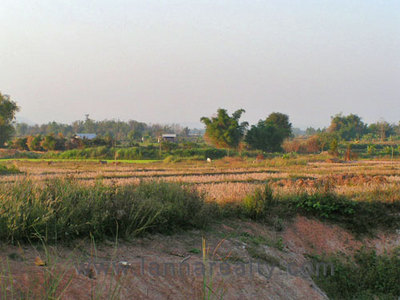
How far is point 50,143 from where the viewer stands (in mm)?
53031

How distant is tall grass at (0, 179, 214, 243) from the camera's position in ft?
16.9

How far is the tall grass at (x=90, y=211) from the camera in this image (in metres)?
5.16

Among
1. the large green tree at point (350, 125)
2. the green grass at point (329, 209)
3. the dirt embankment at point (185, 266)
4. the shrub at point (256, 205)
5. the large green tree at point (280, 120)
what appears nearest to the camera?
the dirt embankment at point (185, 266)

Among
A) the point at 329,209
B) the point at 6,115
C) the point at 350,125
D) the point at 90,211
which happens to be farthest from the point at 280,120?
the point at 90,211

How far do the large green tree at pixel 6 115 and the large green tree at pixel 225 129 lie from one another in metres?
27.3

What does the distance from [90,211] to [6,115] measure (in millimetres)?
54048

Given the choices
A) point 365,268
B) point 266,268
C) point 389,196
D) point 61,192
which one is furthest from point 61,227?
point 389,196

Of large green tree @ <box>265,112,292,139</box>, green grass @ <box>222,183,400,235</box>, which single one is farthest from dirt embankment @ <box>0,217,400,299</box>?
large green tree @ <box>265,112,292,139</box>

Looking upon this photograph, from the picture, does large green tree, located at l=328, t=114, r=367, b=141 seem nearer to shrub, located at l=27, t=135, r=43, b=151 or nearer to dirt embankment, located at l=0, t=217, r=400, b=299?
shrub, located at l=27, t=135, r=43, b=151

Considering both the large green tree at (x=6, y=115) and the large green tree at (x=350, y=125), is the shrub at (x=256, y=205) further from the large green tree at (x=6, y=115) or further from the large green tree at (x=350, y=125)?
the large green tree at (x=350, y=125)

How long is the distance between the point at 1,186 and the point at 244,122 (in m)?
51.0

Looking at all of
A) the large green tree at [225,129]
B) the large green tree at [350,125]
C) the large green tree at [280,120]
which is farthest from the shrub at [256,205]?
the large green tree at [350,125]

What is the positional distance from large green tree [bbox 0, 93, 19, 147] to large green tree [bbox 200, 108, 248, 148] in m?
27.3

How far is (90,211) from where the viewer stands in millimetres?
5965
